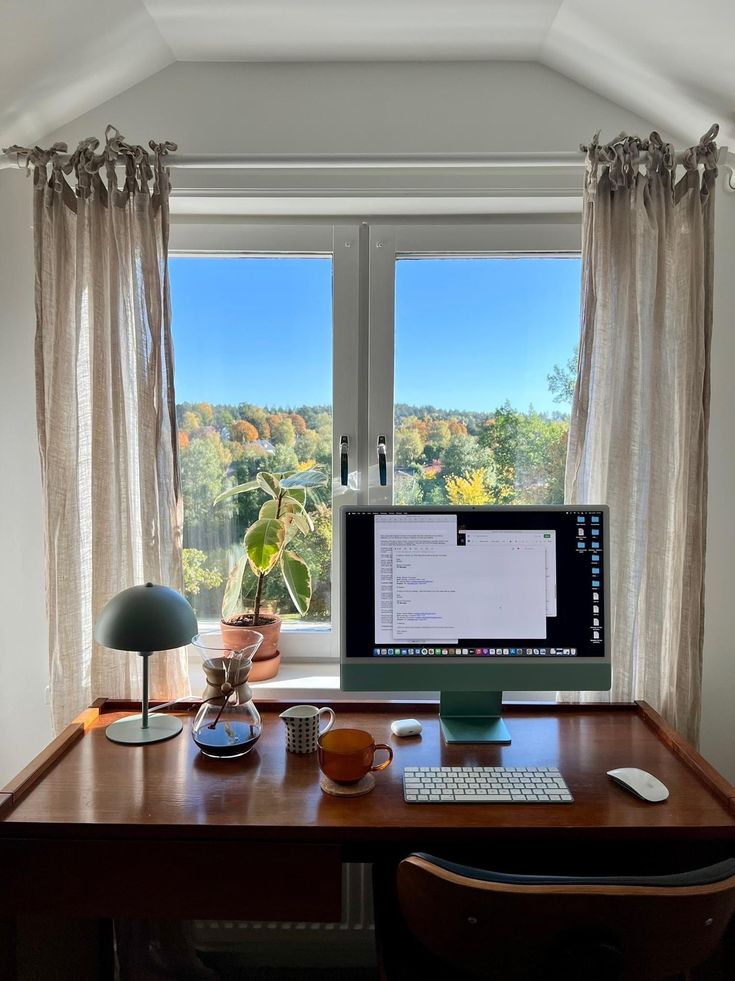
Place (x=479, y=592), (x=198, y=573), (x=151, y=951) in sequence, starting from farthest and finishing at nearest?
(x=198, y=573), (x=151, y=951), (x=479, y=592)

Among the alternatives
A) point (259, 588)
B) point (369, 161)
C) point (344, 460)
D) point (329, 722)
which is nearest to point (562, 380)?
point (344, 460)

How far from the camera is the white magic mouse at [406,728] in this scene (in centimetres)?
154

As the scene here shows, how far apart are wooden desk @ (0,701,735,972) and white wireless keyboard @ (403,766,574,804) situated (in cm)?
2

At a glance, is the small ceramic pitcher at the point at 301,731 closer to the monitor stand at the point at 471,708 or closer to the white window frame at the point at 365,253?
the monitor stand at the point at 471,708

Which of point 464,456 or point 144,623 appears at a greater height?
point 464,456

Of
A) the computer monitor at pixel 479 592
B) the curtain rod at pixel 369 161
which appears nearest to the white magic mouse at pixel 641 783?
the computer monitor at pixel 479 592

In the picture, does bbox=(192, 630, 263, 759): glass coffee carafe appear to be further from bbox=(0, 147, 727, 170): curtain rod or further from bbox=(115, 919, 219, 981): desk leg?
bbox=(0, 147, 727, 170): curtain rod

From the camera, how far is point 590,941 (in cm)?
94

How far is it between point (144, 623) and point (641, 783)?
101 centimetres

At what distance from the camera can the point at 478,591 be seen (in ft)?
5.03

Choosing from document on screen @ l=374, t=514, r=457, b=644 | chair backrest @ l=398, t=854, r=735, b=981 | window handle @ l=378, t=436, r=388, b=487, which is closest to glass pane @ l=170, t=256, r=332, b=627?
window handle @ l=378, t=436, r=388, b=487

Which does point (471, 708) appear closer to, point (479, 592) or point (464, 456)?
point (479, 592)

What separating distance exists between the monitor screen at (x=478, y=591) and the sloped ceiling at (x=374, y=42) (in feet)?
3.40

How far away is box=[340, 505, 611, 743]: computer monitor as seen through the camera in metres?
1.53
